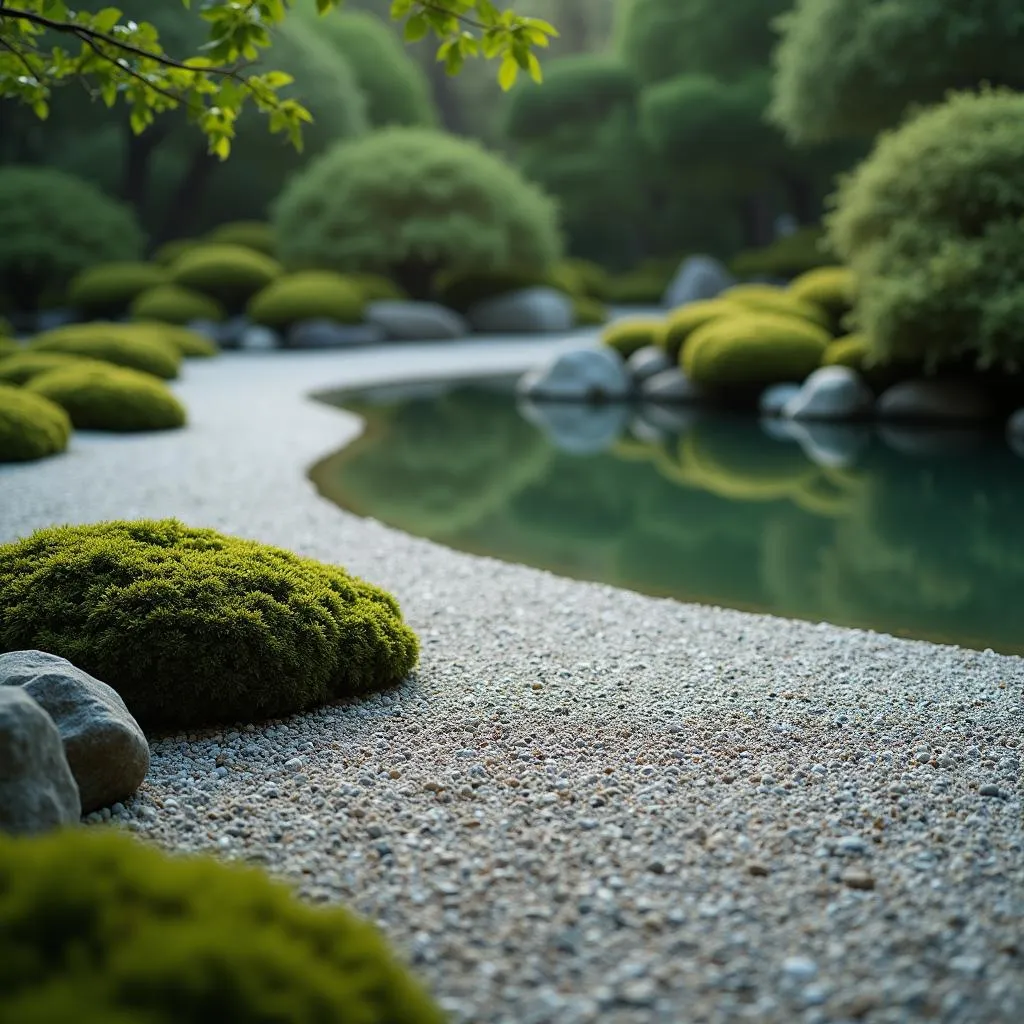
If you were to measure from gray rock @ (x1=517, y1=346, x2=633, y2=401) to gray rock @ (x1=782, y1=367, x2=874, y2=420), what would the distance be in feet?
9.69

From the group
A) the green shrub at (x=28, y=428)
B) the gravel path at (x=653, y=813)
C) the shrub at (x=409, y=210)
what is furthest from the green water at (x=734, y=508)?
the shrub at (x=409, y=210)

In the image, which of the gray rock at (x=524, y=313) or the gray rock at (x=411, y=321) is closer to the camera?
the gray rock at (x=411, y=321)

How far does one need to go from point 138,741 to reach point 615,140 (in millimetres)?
30854

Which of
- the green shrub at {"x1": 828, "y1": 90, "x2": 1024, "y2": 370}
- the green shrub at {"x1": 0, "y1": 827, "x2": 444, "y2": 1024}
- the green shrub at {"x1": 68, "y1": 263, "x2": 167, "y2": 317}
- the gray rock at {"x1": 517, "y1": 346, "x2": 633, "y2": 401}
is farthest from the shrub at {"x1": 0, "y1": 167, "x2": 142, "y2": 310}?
the green shrub at {"x1": 0, "y1": 827, "x2": 444, "y2": 1024}

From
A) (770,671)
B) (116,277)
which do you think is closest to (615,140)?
(116,277)

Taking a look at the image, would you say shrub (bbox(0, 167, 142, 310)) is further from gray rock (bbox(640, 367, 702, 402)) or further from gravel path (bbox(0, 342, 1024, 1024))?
gravel path (bbox(0, 342, 1024, 1024))

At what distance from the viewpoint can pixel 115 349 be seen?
557 inches

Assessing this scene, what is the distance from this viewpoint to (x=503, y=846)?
2.91 m

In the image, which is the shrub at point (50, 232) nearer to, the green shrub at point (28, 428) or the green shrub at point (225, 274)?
the green shrub at point (225, 274)

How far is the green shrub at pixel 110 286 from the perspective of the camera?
2225 centimetres

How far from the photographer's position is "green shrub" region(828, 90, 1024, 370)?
11.5 m

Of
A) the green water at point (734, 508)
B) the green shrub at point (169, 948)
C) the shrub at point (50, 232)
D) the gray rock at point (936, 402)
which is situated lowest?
the green water at point (734, 508)

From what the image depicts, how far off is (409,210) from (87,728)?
2183 cm

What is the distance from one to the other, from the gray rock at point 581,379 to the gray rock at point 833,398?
9.69 feet
